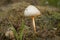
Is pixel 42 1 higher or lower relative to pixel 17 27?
higher

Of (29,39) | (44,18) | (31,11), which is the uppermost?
(31,11)

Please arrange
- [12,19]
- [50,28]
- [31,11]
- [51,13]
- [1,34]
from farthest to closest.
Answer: [51,13]
[12,19]
[50,28]
[1,34]
[31,11]

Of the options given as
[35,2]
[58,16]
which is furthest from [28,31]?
[35,2]

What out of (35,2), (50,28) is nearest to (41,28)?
(50,28)

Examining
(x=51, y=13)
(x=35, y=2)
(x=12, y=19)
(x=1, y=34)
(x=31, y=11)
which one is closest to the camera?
(x=31, y=11)

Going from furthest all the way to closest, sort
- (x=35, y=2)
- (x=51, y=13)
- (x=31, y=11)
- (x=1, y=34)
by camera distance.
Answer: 1. (x=35, y=2)
2. (x=51, y=13)
3. (x=1, y=34)
4. (x=31, y=11)

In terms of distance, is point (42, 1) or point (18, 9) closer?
point (18, 9)

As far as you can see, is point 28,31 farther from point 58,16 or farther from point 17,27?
point 58,16

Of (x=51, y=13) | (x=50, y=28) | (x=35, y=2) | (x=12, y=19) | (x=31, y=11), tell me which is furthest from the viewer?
(x=35, y=2)

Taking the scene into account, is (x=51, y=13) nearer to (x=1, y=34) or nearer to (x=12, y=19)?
(x=12, y=19)
